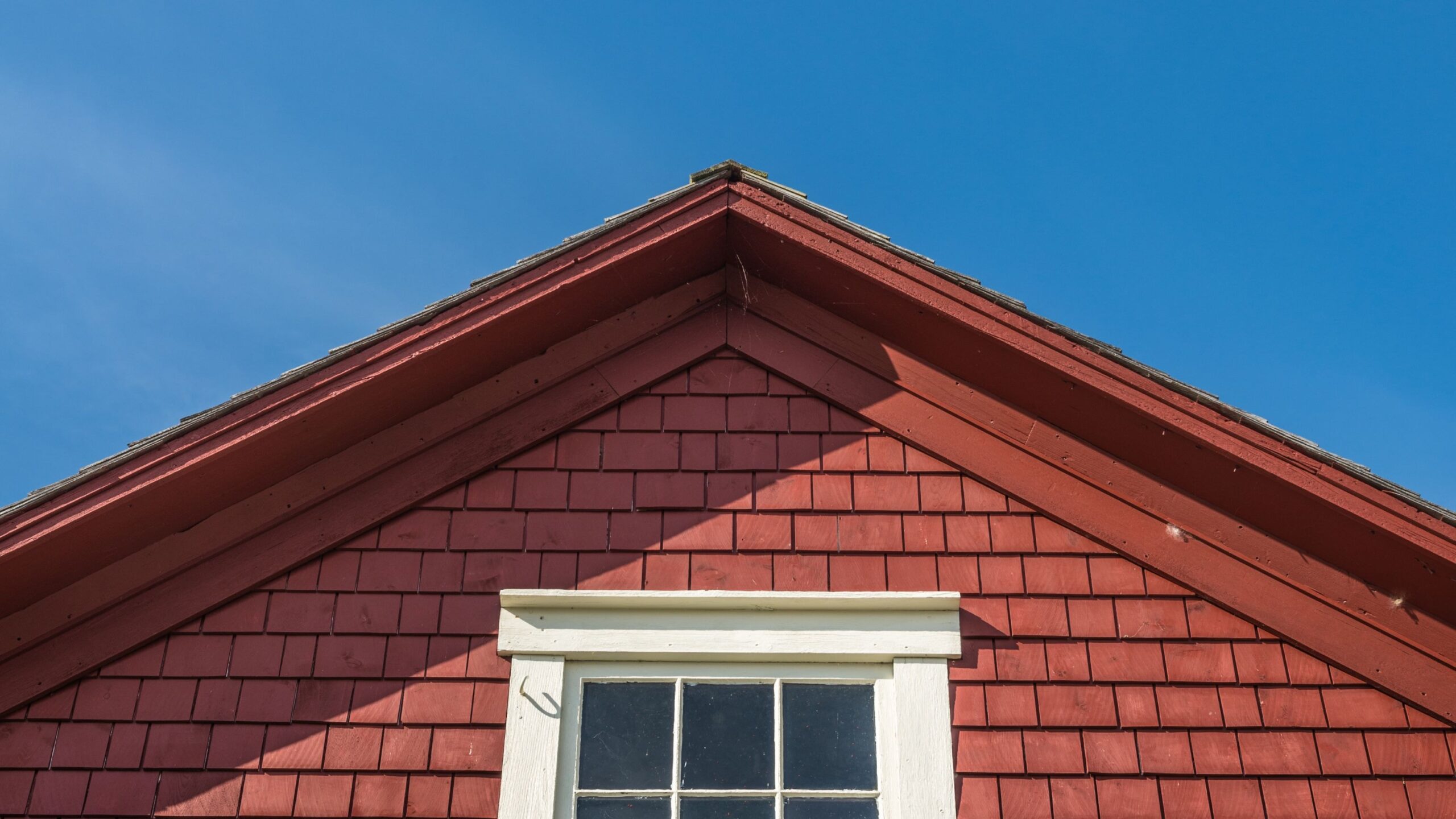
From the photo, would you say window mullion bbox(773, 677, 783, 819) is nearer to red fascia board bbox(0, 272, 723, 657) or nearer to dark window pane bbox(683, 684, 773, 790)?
dark window pane bbox(683, 684, 773, 790)

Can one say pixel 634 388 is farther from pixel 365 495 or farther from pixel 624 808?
pixel 624 808

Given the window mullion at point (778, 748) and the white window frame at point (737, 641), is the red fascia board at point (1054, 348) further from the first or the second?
the window mullion at point (778, 748)

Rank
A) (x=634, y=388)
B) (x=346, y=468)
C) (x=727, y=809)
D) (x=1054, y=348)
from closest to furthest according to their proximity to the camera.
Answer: (x=727, y=809), (x=1054, y=348), (x=346, y=468), (x=634, y=388)

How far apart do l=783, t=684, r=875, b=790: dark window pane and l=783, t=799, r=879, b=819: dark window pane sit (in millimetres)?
49

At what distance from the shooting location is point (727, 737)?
14.6ft

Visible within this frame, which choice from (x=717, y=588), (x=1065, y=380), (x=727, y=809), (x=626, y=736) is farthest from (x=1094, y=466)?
(x=626, y=736)

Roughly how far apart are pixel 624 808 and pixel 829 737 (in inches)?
32.6

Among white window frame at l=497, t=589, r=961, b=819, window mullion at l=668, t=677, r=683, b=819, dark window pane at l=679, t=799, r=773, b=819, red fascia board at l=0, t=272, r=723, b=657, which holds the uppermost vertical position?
red fascia board at l=0, t=272, r=723, b=657

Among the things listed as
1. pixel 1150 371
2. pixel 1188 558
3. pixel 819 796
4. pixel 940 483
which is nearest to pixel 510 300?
pixel 940 483

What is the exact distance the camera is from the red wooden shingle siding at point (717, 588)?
14.3ft

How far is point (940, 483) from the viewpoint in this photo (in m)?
4.96

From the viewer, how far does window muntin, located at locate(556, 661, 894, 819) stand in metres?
4.33

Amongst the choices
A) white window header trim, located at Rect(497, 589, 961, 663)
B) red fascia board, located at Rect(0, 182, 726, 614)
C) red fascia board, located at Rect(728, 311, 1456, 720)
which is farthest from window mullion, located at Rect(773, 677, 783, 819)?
red fascia board, located at Rect(0, 182, 726, 614)

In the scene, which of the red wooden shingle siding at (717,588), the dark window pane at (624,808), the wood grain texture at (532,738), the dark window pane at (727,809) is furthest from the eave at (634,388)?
the dark window pane at (727,809)
